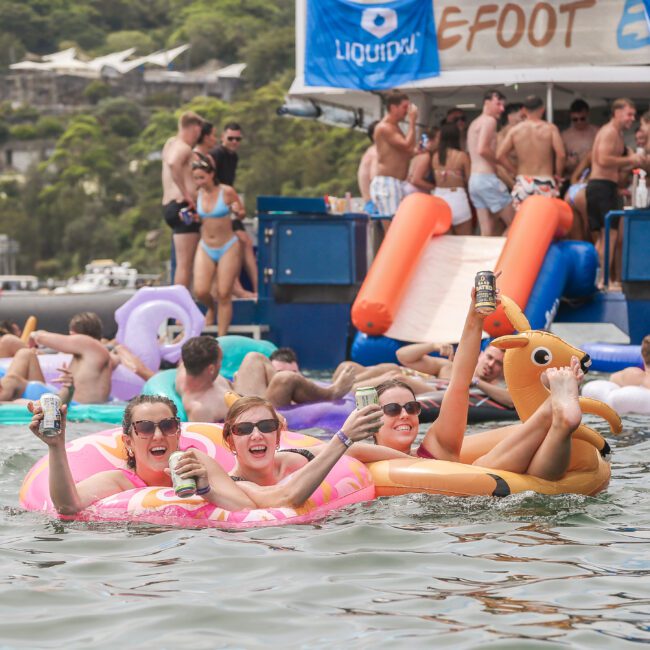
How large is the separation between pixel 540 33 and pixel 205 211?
13.5 feet

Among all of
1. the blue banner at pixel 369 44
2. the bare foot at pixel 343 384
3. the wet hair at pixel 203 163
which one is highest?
the blue banner at pixel 369 44

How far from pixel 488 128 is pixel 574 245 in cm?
137

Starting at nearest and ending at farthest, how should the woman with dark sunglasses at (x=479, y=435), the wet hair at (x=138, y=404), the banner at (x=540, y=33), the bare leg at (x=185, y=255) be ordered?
the wet hair at (x=138, y=404)
the woman with dark sunglasses at (x=479, y=435)
the bare leg at (x=185, y=255)
the banner at (x=540, y=33)

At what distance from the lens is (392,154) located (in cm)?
1353

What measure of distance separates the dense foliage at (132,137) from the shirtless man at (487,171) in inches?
2397

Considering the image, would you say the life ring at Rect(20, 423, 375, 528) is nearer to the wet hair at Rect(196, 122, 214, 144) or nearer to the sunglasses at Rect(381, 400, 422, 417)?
the sunglasses at Rect(381, 400, 422, 417)

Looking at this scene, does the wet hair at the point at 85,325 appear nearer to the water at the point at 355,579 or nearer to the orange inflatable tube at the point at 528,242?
the orange inflatable tube at the point at 528,242

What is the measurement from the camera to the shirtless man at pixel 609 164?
12.4 m

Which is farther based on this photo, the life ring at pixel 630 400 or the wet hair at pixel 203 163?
the wet hair at pixel 203 163

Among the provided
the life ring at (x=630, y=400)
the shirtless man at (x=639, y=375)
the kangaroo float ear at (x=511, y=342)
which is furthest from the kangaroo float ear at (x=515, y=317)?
the shirtless man at (x=639, y=375)

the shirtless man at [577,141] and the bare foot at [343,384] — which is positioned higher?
the shirtless man at [577,141]

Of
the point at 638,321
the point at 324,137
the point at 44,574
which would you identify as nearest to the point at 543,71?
the point at 638,321

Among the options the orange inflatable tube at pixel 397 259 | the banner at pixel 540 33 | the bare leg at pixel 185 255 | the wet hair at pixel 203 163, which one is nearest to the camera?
the orange inflatable tube at pixel 397 259

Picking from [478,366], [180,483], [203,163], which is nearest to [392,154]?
[203,163]
